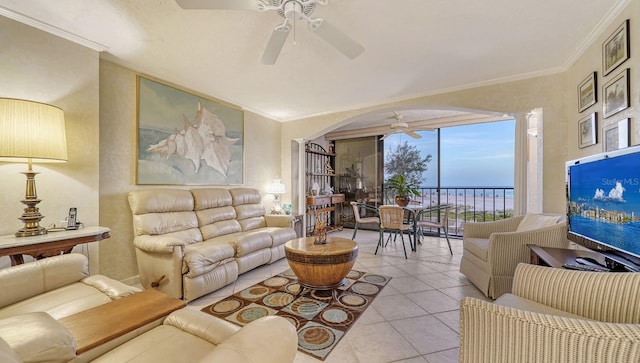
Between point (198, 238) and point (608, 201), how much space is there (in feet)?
11.9

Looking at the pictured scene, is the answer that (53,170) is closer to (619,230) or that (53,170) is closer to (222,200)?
(222,200)

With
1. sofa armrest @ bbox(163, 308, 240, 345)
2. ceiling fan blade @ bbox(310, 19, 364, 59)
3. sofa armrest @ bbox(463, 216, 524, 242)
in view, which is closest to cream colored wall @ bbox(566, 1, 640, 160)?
sofa armrest @ bbox(463, 216, 524, 242)

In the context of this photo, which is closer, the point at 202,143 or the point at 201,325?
the point at 201,325

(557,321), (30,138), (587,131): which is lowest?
(557,321)

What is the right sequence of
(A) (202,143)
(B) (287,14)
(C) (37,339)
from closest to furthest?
(C) (37,339)
(B) (287,14)
(A) (202,143)

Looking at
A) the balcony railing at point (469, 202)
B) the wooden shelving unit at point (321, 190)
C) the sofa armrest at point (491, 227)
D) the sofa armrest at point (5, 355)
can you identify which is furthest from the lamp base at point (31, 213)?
the balcony railing at point (469, 202)

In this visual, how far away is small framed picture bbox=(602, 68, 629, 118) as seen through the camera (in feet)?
5.75

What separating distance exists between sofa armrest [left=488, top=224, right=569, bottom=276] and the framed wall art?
3.69 metres

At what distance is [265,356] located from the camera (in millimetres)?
743

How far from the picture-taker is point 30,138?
1.77 m

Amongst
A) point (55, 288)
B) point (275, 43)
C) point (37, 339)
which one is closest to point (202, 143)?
point (275, 43)

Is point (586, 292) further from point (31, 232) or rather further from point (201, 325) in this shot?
point (31, 232)

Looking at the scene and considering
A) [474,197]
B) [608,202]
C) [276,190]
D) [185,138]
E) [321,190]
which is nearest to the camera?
[608,202]

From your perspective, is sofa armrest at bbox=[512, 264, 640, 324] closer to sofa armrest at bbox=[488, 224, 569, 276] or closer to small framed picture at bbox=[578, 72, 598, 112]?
sofa armrest at bbox=[488, 224, 569, 276]
